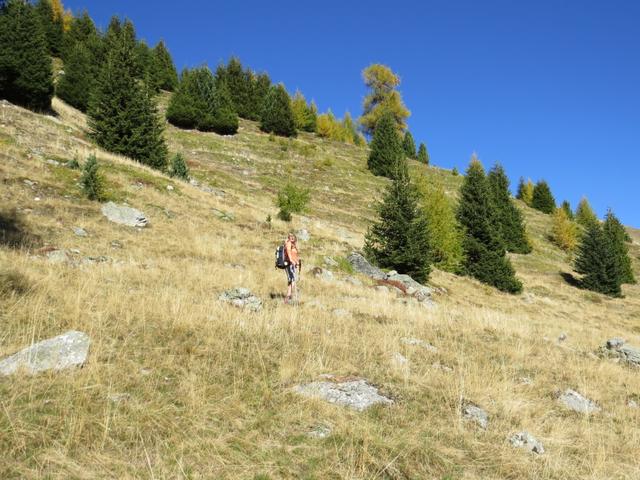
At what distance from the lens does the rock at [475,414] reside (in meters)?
4.76

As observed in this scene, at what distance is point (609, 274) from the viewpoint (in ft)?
114

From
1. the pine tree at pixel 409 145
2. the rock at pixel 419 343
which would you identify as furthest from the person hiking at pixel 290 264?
the pine tree at pixel 409 145

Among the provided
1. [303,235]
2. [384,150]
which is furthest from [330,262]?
[384,150]


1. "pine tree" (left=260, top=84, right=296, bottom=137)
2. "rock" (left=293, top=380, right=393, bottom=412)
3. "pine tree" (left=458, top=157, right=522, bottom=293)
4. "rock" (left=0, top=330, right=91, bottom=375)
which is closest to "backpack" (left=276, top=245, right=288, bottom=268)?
"rock" (left=293, top=380, right=393, bottom=412)

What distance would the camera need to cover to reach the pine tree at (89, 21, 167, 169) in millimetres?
23750

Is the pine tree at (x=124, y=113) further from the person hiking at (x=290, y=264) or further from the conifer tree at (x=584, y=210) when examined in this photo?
the conifer tree at (x=584, y=210)

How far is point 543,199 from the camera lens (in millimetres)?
65688

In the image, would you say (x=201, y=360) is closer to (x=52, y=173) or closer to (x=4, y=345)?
(x=4, y=345)

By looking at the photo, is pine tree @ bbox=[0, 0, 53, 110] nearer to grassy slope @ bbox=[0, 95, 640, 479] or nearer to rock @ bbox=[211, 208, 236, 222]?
rock @ bbox=[211, 208, 236, 222]

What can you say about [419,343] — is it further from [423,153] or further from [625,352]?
[423,153]

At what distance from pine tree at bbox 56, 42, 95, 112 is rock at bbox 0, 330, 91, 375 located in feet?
142

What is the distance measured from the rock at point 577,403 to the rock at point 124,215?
14.4 m

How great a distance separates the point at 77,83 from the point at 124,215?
111 feet

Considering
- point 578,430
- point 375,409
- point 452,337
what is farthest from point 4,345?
point 452,337
